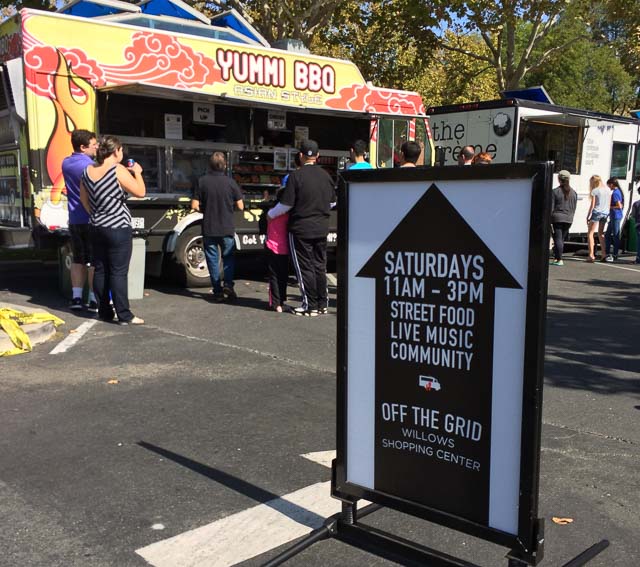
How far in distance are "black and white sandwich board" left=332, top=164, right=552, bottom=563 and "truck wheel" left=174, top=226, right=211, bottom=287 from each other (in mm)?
7360

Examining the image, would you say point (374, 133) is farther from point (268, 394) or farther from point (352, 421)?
point (352, 421)

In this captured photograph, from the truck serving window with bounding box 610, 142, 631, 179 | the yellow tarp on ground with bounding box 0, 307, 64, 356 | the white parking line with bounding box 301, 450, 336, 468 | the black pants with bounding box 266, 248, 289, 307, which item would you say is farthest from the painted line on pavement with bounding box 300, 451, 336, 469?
the truck serving window with bounding box 610, 142, 631, 179

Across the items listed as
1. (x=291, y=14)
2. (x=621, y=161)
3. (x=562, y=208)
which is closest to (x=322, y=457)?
(x=562, y=208)

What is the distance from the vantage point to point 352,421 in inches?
122

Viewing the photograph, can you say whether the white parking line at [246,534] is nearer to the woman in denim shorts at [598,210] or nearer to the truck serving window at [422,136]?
the truck serving window at [422,136]

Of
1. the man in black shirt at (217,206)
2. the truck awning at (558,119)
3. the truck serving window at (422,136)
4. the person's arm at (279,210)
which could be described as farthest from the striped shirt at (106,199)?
the truck awning at (558,119)

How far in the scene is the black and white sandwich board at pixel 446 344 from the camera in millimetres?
2555

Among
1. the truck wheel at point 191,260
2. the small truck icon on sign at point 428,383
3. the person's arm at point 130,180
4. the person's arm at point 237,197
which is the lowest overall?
the truck wheel at point 191,260

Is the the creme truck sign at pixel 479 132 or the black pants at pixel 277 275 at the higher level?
the the creme truck sign at pixel 479 132

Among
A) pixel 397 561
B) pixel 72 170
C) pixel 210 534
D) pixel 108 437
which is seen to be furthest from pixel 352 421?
pixel 72 170

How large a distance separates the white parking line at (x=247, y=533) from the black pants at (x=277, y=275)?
15.9 feet

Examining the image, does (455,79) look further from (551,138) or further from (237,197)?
(237,197)

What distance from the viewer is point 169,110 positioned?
11336mm

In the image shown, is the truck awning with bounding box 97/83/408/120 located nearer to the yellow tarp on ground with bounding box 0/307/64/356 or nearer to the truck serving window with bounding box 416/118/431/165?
the truck serving window with bounding box 416/118/431/165
